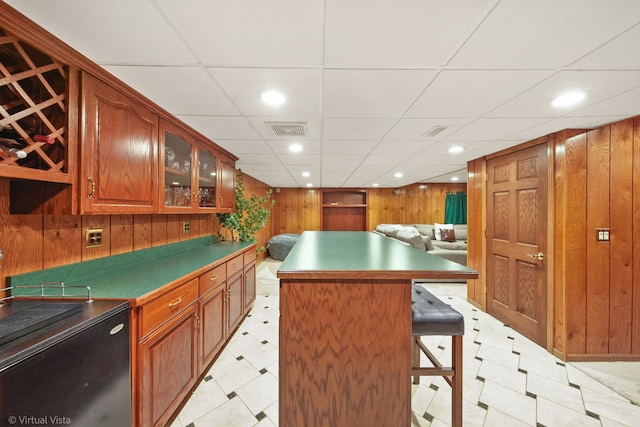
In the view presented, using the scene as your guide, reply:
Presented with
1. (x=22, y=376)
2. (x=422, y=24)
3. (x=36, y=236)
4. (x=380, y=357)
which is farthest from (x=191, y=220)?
(x=422, y=24)

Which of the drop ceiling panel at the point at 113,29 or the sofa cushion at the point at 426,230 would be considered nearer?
the drop ceiling panel at the point at 113,29

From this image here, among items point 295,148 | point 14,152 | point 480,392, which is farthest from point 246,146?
point 480,392

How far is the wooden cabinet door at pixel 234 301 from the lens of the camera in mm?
2285

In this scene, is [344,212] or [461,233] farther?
[344,212]

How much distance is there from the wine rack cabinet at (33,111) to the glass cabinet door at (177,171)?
0.72 metres

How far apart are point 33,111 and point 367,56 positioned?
1.58m

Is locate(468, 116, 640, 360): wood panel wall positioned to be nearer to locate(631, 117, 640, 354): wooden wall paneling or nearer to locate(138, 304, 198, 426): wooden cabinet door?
locate(631, 117, 640, 354): wooden wall paneling

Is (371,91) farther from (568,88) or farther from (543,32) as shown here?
(568,88)

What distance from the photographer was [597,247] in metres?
2.14

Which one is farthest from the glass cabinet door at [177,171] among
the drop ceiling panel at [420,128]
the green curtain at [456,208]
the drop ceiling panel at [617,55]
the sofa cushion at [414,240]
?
the green curtain at [456,208]

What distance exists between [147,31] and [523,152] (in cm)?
359

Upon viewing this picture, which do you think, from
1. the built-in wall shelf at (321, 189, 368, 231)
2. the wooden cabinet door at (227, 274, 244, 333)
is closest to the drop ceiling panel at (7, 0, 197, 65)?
the wooden cabinet door at (227, 274, 244, 333)

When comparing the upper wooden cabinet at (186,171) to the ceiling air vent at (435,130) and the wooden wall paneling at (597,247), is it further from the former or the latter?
the wooden wall paneling at (597,247)

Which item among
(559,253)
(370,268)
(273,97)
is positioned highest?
(273,97)
